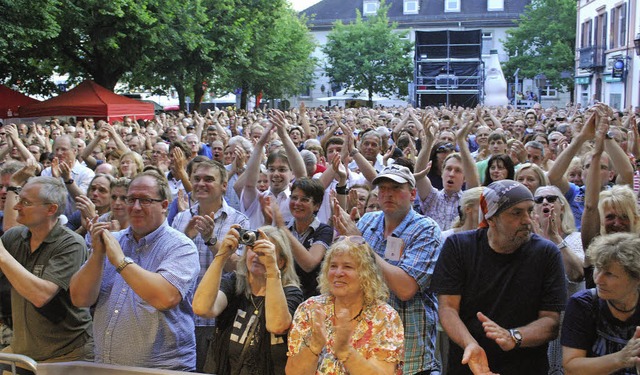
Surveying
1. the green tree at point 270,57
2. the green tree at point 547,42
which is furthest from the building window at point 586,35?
the green tree at point 270,57

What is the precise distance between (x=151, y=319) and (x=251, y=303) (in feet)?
A: 1.86

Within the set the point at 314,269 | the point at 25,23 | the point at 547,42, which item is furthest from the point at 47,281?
the point at 547,42

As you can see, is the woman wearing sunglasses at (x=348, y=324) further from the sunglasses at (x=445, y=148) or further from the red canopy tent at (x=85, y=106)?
the red canopy tent at (x=85, y=106)

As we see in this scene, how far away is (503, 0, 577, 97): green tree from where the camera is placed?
55000 millimetres

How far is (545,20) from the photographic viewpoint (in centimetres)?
5675

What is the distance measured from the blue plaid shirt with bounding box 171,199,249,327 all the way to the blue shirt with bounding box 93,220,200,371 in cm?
70

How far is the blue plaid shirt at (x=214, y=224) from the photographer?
5492mm

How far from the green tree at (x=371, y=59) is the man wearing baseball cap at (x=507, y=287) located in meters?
53.1

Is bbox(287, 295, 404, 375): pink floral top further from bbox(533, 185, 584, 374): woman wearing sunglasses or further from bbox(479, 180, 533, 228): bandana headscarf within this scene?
bbox(533, 185, 584, 374): woman wearing sunglasses

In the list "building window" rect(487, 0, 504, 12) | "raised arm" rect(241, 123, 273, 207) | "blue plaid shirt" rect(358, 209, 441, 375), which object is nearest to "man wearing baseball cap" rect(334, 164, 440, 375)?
"blue plaid shirt" rect(358, 209, 441, 375)

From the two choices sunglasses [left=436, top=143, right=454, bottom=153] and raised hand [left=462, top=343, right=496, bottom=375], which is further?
sunglasses [left=436, top=143, right=454, bottom=153]

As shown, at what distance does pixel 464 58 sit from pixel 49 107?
14.1 m

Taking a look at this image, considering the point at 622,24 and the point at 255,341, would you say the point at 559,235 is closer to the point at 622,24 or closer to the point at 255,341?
the point at 255,341

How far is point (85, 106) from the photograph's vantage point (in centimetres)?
2372
